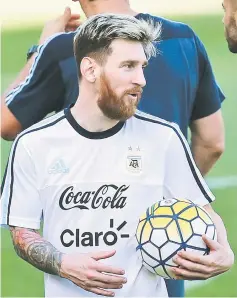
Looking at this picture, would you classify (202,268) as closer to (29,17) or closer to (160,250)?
(160,250)

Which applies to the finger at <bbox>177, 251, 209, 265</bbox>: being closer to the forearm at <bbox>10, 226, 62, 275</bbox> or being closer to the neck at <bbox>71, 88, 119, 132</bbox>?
the forearm at <bbox>10, 226, 62, 275</bbox>

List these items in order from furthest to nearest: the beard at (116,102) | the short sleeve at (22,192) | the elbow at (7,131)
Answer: the elbow at (7,131)
the short sleeve at (22,192)
the beard at (116,102)

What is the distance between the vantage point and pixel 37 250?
432 centimetres

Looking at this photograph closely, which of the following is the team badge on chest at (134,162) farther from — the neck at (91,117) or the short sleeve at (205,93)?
the short sleeve at (205,93)

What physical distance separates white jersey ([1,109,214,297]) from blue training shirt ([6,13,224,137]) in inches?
16.7

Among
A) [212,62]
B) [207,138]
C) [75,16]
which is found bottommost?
[207,138]

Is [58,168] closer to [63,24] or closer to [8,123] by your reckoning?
[8,123]

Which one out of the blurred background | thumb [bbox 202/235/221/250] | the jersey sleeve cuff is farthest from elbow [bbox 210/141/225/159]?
the blurred background

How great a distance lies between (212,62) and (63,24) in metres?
9.69

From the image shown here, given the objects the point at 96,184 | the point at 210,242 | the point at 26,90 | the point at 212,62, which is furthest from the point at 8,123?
the point at 212,62

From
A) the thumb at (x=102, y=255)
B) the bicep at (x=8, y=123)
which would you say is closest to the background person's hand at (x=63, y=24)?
the bicep at (x=8, y=123)

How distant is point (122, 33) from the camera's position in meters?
4.30

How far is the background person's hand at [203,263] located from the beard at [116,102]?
65 cm

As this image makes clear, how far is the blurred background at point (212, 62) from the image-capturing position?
24.2 ft
